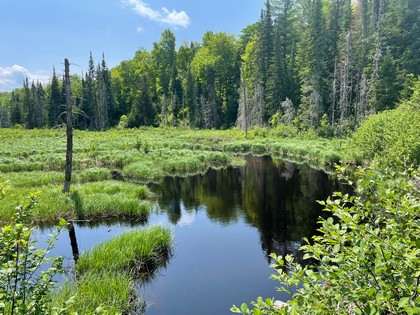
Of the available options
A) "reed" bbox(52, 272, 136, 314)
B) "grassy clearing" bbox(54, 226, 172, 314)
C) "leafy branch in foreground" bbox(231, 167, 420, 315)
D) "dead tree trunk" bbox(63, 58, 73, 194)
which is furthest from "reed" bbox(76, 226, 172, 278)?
"dead tree trunk" bbox(63, 58, 73, 194)

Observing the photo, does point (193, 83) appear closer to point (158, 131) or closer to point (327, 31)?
point (158, 131)

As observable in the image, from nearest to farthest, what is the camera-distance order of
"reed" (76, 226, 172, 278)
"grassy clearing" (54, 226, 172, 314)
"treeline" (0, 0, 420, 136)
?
"grassy clearing" (54, 226, 172, 314)
"reed" (76, 226, 172, 278)
"treeline" (0, 0, 420, 136)

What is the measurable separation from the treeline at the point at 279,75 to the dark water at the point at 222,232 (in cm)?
1497

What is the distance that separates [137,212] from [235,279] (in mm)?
7050

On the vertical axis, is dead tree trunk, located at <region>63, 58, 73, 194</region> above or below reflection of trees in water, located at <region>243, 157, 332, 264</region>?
above

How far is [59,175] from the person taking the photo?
21.8 meters

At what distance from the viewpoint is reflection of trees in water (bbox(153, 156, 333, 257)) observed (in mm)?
14312

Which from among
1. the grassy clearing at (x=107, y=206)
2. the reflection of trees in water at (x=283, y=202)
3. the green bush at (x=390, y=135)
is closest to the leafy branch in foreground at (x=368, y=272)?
the reflection of trees in water at (x=283, y=202)

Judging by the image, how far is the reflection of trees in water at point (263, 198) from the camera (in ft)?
47.0

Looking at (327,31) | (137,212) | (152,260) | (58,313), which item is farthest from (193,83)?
(58,313)

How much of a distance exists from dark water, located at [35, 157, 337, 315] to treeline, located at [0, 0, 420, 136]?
14967 millimetres

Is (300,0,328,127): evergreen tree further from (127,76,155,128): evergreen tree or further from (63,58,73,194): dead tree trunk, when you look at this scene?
Result: (63,58,73,194): dead tree trunk

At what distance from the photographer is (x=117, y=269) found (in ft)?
30.7

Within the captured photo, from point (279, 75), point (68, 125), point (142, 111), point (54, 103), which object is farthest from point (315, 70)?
point (54, 103)
